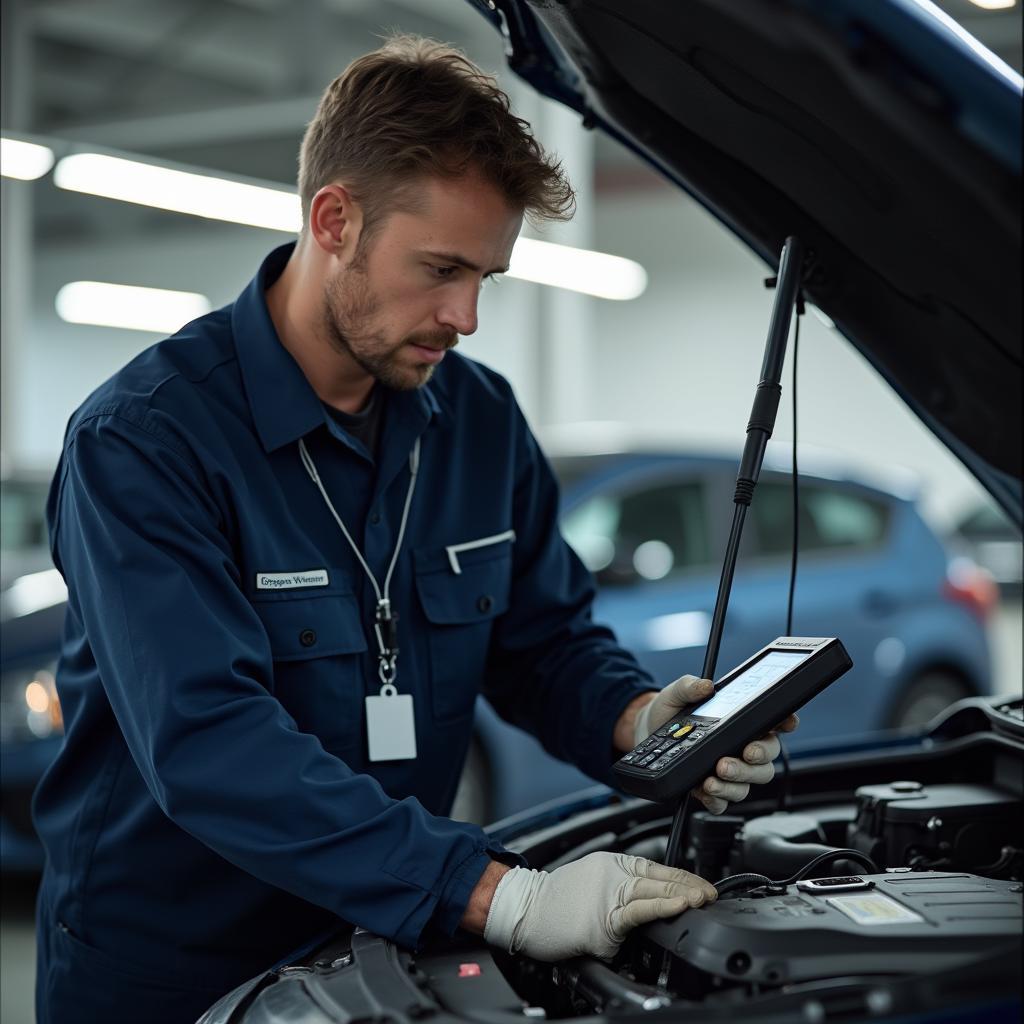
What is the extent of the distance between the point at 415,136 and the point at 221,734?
719 millimetres

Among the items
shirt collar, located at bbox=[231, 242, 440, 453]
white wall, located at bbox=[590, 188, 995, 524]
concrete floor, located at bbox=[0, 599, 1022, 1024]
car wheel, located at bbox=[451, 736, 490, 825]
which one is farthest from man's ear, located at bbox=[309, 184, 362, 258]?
white wall, located at bbox=[590, 188, 995, 524]

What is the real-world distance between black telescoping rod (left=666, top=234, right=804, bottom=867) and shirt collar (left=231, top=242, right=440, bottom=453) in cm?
52

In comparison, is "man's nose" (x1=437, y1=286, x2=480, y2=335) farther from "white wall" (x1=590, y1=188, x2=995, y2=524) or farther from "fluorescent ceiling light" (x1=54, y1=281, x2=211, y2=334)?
"white wall" (x1=590, y1=188, x2=995, y2=524)

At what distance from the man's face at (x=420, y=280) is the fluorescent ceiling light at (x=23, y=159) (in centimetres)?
439

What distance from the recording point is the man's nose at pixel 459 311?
1.60 m

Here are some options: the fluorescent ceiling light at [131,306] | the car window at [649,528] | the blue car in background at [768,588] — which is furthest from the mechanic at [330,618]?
the fluorescent ceiling light at [131,306]

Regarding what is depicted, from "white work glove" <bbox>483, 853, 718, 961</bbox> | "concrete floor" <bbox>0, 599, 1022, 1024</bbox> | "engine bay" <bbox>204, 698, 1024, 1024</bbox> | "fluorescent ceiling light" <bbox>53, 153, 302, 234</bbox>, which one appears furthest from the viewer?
"fluorescent ceiling light" <bbox>53, 153, 302, 234</bbox>

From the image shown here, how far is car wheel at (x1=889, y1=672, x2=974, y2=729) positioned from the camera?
462 centimetres

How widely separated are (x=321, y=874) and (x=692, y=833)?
2.01 feet

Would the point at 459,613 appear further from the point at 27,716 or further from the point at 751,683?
the point at 27,716

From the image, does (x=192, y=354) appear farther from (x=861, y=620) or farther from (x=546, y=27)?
(x=861, y=620)

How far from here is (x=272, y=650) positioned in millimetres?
1544

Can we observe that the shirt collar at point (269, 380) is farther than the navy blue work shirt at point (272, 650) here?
Yes

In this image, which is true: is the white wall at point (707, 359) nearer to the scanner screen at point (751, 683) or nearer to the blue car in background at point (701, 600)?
the blue car in background at point (701, 600)
